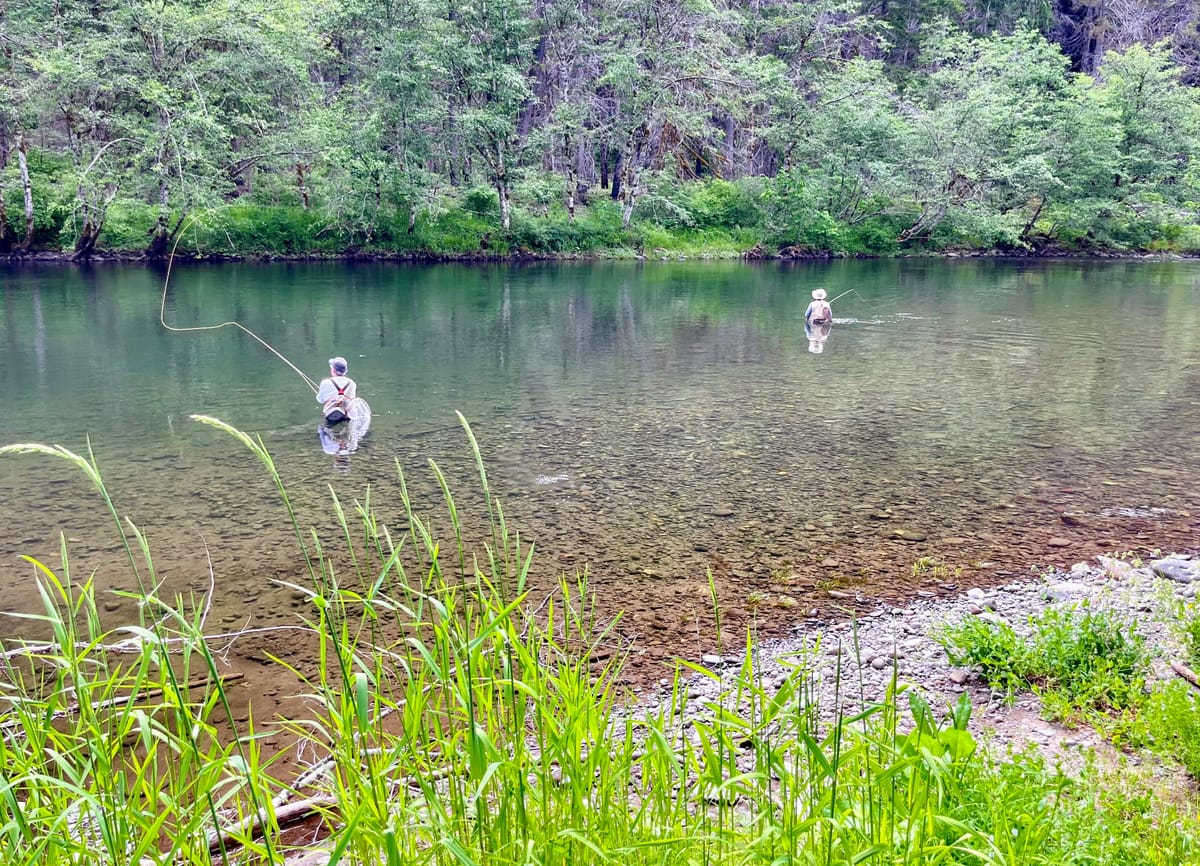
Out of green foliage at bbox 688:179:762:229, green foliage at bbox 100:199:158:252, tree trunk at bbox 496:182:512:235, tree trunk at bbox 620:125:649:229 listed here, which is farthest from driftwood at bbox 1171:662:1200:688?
green foliage at bbox 688:179:762:229

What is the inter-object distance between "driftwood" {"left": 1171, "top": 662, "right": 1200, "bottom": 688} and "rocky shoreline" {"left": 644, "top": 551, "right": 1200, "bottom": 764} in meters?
0.16

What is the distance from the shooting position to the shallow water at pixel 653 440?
7059 millimetres

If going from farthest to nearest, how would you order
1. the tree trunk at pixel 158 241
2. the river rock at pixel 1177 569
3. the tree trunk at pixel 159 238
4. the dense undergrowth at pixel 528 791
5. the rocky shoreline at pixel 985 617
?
1. the tree trunk at pixel 158 241
2. the tree trunk at pixel 159 238
3. the river rock at pixel 1177 569
4. the rocky shoreline at pixel 985 617
5. the dense undergrowth at pixel 528 791

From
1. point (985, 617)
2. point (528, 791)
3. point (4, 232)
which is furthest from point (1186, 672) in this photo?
point (4, 232)

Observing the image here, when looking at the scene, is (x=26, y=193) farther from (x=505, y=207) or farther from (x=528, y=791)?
(x=528, y=791)

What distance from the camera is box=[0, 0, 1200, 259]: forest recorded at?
32938mm

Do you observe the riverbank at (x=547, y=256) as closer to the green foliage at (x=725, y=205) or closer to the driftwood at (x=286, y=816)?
the green foliage at (x=725, y=205)

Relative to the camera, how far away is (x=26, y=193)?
32.1m

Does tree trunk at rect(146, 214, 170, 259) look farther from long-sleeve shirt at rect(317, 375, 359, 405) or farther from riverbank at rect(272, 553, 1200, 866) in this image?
riverbank at rect(272, 553, 1200, 866)

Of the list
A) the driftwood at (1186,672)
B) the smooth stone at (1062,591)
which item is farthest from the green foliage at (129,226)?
the driftwood at (1186,672)

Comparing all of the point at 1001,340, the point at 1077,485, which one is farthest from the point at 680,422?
the point at 1001,340

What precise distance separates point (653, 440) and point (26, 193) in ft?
103

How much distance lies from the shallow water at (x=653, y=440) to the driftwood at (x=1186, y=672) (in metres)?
2.21

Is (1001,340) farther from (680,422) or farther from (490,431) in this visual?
(490,431)
